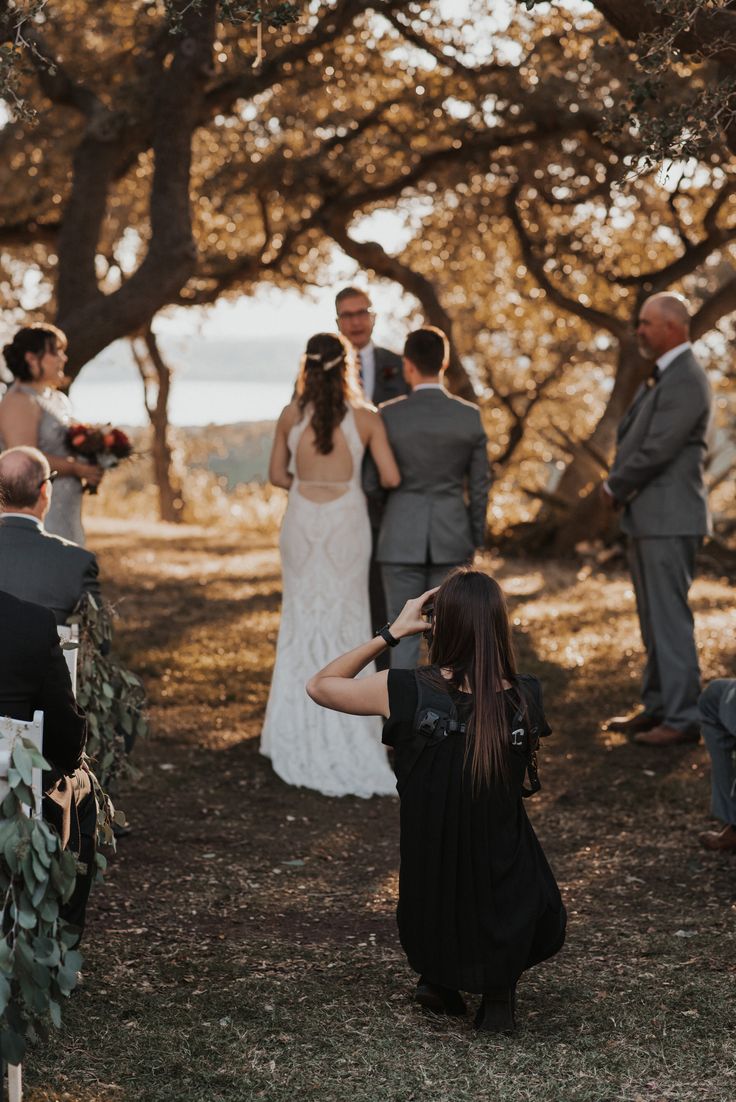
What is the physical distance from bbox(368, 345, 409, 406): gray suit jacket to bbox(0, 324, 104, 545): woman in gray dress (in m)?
1.86

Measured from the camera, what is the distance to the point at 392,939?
5.10 m

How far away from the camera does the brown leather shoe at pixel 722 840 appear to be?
6.07 m

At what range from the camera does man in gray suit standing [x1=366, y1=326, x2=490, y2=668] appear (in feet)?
24.0

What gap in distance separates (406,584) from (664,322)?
7.05 ft

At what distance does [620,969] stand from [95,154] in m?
8.69

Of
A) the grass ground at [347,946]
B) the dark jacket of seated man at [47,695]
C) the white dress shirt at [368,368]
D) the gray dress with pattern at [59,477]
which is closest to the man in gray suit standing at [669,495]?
the grass ground at [347,946]

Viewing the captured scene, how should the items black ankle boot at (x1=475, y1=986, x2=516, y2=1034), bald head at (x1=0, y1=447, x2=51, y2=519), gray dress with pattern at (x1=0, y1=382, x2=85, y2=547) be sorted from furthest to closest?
gray dress with pattern at (x1=0, y1=382, x2=85, y2=547) → bald head at (x1=0, y1=447, x2=51, y2=519) → black ankle boot at (x1=475, y1=986, x2=516, y2=1034)

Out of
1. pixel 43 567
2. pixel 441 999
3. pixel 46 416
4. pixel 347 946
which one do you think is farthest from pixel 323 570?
pixel 441 999

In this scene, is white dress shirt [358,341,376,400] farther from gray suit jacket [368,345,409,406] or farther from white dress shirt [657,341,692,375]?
white dress shirt [657,341,692,375]

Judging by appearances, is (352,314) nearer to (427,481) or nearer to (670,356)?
(427,481)

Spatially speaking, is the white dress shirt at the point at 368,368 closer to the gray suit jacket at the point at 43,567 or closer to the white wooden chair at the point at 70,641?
the gray suit jacket at the point at 43,567

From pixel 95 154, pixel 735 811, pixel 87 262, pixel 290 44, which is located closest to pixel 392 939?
pixel 735 811

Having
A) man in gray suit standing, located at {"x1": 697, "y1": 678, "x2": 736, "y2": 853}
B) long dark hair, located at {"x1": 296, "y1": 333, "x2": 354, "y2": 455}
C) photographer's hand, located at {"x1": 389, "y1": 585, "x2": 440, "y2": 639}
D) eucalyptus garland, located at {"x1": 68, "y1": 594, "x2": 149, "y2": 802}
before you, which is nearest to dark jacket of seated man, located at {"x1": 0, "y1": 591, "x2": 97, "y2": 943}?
photographer's hand, located at {"x1": 389, "y1": 585, "x2": 440, "y2": 639}

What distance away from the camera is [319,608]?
754 centimetres
